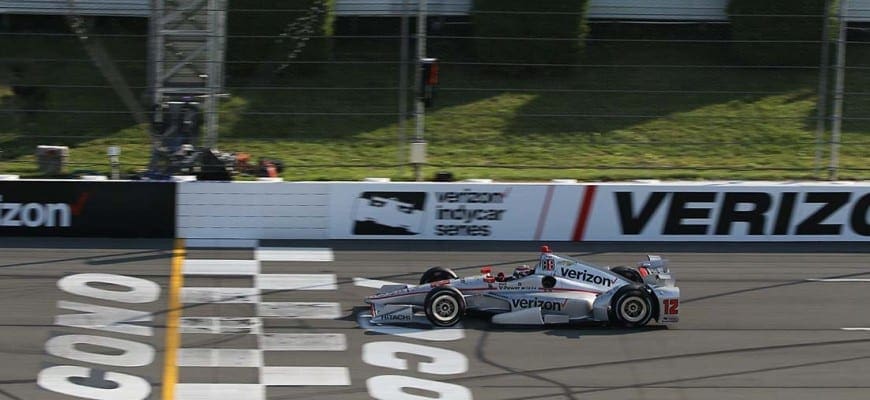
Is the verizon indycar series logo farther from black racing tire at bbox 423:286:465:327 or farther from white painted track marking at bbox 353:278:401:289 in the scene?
black racing tire at bbox 423:286:465:327

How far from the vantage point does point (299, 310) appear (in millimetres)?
11711

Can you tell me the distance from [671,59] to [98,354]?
10.5 metres

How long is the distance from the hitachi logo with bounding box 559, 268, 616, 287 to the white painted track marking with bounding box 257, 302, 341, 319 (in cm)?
238

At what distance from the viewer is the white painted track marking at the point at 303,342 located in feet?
34.2

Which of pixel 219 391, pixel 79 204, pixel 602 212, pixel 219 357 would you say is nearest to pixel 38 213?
pixel 79 204

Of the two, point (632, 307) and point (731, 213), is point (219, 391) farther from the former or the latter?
point (731, 213)

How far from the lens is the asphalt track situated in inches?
375

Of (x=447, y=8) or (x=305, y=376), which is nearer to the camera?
(x=305, y=376)

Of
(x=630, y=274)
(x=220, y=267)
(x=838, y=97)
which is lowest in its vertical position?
(x=220, y=267)

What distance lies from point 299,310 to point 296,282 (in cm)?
120

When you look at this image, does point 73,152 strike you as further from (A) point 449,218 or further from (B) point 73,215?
(A) point 449,218

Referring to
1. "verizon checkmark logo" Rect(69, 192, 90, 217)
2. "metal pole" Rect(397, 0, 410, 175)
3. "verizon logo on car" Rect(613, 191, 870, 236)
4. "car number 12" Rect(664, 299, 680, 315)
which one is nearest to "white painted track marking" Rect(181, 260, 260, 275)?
"verizon checkmark logo" Rect(69, 192, 90, 217)

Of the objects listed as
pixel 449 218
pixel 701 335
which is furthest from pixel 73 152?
pixel 701 335

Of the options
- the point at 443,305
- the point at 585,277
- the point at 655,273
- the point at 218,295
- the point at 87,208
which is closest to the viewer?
the point at 443,305
